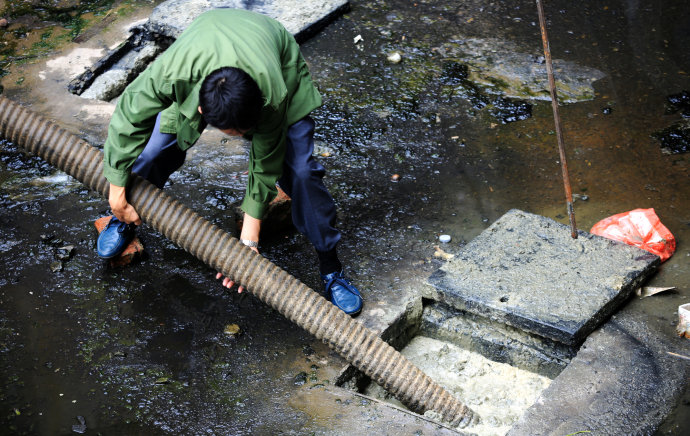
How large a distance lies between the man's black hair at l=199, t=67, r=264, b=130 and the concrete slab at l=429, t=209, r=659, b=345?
133cm

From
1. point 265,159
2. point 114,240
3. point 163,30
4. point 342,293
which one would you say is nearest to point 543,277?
point 342,293

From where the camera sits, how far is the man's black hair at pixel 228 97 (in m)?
2.09

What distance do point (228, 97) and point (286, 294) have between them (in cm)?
97

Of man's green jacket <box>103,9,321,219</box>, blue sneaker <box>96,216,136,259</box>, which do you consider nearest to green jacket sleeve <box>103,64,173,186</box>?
man's green jacket <box>103,9,321,219</box>

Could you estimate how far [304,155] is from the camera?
273 centimetres

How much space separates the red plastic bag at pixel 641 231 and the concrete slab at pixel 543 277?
0.18 m

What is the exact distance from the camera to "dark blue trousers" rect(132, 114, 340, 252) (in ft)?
8.96

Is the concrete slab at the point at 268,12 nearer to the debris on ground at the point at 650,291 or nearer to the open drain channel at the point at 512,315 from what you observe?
the open drain channel at the point at 512,315

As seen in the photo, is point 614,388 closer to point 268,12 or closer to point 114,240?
point 114,240

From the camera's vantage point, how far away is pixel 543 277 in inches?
119

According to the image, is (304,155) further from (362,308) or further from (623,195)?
(623,195)

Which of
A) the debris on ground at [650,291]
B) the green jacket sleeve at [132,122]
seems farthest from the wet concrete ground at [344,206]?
the green jacket sleeve at [132,122]

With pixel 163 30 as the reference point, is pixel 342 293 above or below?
below

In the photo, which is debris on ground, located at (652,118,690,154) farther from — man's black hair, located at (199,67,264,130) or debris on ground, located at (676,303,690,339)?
man's black hair, located at (199,67,264,130)
